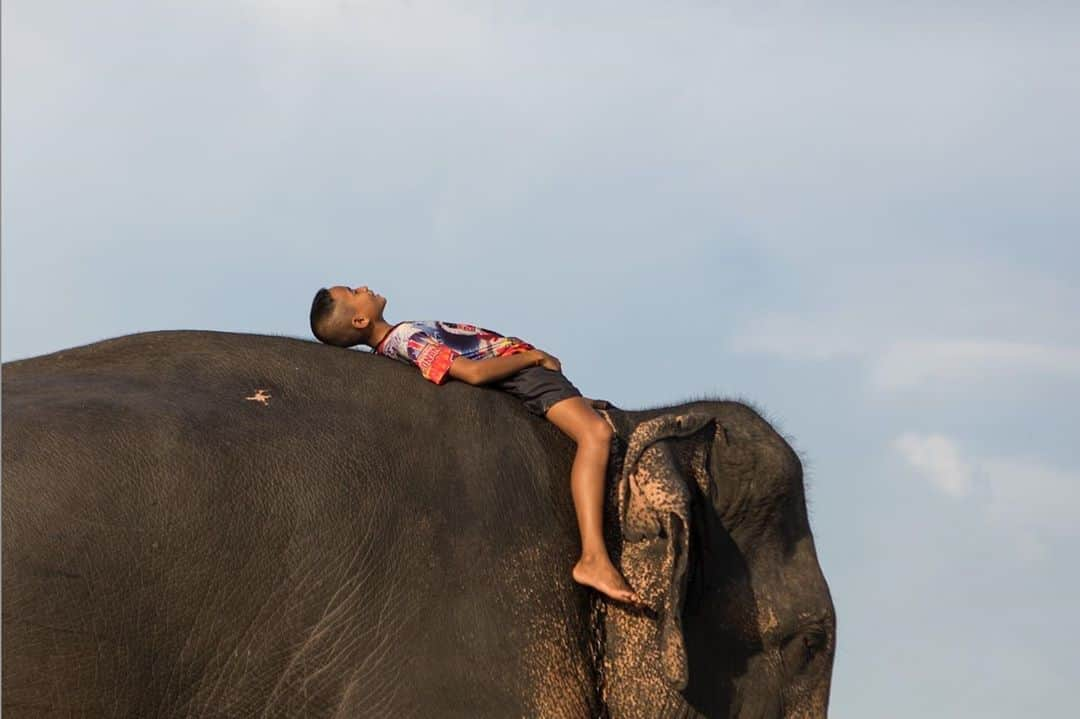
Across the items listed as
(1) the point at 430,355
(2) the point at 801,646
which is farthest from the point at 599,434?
(2) the point at 801,646

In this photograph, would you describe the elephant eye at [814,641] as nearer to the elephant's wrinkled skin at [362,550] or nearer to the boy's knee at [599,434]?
the elephant's wrinkled skin at [362,550]

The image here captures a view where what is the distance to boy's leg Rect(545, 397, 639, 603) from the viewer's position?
5750 millimetres

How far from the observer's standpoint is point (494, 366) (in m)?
6.07

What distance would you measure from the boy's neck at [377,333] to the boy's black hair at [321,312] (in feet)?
0.47

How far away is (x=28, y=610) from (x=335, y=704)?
101cm

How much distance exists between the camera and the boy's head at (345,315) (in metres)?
6.25

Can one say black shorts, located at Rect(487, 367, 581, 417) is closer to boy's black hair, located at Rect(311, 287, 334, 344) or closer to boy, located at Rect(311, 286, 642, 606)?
boy, located at Rect(311, 286, 642, 606)

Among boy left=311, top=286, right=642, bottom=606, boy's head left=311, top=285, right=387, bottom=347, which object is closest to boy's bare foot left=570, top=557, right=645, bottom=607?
boy left=311, top=286, right=642, bottom=606

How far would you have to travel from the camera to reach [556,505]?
589 cm

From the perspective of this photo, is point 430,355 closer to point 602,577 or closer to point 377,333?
point 377,333

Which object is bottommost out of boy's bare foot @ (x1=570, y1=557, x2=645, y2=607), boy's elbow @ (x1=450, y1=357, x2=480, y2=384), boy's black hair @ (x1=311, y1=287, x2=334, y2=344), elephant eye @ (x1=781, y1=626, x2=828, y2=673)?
elephant eye @ (x1=781, y1=626, x2=828, y2=673)

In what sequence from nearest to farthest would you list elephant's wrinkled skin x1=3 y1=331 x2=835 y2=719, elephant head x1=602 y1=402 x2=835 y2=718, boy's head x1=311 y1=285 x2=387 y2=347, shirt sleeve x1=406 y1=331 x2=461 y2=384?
1. elephant's wrinkled skin x1=3 y1=331 x2=835 y2=719
2. elephant head x1=602 y1=402 x2=835 y2=718
3. shirt sleeve x1=406 y1=331 x2=461 y2=384
4. boy's head x1=311 y1=285 x2=387 y2=347

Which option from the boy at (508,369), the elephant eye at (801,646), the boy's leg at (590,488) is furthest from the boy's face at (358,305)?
the elephant eye at (801,646)

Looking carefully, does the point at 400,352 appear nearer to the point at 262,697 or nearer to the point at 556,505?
the point at 556,505
